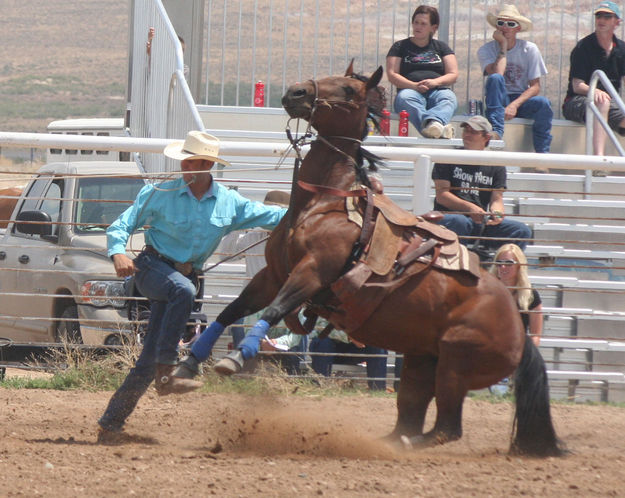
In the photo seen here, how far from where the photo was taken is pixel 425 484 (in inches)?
187

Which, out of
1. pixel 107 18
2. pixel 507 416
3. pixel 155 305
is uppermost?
pixel 107 18

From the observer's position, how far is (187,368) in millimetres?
5578

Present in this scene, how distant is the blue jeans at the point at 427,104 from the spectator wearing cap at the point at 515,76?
570mm

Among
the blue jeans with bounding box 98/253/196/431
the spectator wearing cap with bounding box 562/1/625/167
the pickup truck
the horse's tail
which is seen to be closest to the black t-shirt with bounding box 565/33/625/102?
the spectator wearing cap with bounding box 562/1/625/167

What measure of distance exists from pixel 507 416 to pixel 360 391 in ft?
3.88

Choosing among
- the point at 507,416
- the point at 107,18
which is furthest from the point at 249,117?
the point at 107,18

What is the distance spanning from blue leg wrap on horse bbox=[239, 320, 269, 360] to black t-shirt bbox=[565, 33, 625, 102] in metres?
7.10

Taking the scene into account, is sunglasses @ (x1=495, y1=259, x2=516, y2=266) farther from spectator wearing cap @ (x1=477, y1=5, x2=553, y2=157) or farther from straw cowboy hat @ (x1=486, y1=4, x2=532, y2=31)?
straw cowboy hat @ (x1=486, y1=4, x2=532, y2=31)

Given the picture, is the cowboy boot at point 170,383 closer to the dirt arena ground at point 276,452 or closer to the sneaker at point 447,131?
the dirt arena ground at point 276,452

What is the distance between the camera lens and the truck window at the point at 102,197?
9.16 meters

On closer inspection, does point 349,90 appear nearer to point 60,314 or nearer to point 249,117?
point 60,314

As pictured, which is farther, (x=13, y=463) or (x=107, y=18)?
(x=107, y=18)

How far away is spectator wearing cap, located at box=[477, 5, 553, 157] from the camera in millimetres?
10727

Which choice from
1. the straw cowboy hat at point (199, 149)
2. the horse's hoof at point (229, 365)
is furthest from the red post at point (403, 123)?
the horse's hoof at point (229, 365)
